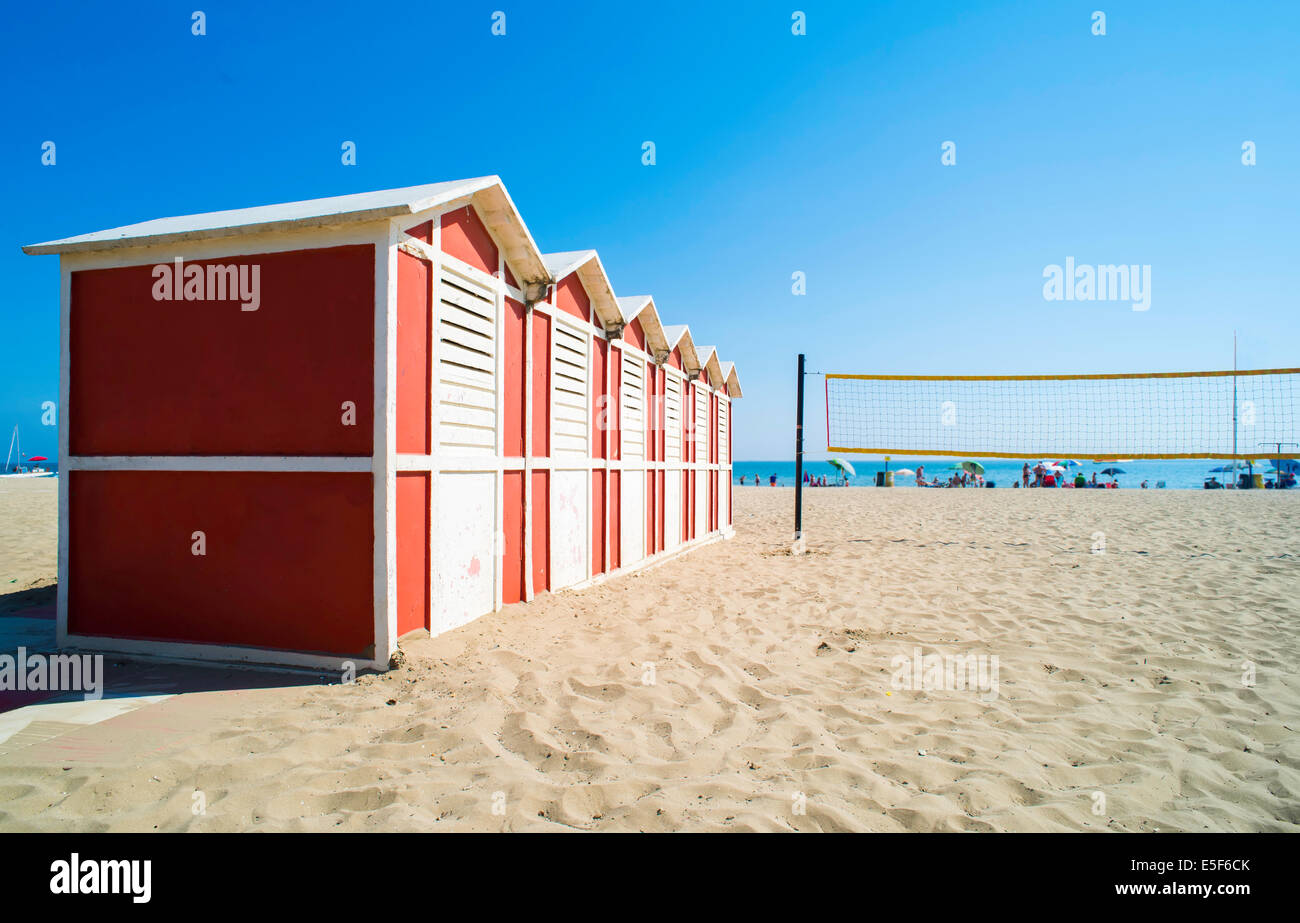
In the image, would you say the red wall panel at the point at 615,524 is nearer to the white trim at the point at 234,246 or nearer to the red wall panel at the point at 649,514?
the red wall panel at the point at 649,514

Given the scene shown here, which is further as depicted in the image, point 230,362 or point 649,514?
point 649,514

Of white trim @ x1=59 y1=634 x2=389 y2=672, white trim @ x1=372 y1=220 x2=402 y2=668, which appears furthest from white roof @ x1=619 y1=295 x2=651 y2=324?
white trim @ x1=59 y1=634 x2=389 y2=672

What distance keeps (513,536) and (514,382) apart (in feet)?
4.27

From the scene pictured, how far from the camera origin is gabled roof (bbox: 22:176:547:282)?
13.2 feet

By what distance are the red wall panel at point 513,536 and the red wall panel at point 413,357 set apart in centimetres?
116

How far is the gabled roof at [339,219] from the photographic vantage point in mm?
4020

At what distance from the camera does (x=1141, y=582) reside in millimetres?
6906

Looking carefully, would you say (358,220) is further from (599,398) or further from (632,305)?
(632,305)

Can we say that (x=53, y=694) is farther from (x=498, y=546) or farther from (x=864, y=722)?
(x=864, y=722)

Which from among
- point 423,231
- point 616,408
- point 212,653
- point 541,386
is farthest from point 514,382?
point 212,653

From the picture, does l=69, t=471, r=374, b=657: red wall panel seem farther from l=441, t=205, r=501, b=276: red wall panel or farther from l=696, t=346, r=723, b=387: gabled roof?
l=696, t=346, r=723, b=387: gabled roof

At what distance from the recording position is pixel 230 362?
431cm

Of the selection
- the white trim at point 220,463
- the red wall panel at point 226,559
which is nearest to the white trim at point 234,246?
the white trim at point 220,463

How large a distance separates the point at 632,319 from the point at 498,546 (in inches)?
149
